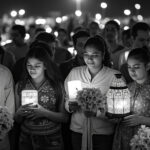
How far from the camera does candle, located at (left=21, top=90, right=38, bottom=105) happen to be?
4.44 metres

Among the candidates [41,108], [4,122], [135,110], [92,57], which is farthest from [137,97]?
[4,122]

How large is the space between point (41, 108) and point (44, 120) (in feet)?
0.60

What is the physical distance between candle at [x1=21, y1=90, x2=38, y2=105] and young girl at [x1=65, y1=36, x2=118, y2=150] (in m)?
0.44

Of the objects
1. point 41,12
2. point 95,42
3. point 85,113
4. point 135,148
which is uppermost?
point 41,12

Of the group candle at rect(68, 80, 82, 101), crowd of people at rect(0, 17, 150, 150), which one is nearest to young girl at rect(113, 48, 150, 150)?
crowd of people at rect(0, 17, 150, 150)

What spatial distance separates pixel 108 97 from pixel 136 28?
285 centimetres

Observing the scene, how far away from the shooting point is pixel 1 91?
14.7 ft

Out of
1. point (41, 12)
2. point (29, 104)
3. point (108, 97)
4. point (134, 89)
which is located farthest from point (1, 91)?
point (41, 12)

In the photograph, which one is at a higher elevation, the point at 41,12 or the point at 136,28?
the point at 41,12

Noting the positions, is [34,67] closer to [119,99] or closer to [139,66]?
[119,99]

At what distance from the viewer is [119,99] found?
414 centimetres

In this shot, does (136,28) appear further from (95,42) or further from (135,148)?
(135,148)

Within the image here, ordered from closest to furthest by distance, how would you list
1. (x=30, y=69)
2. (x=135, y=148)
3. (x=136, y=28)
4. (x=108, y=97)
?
1. (x=135, y=148)
2. (x=108, y=97)
3. (x=30, y=69)
4. (x=136, y=28)

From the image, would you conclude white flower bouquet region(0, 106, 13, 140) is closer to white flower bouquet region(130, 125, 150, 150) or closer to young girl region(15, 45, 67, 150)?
young girl region(15, 45, 67, 150)
